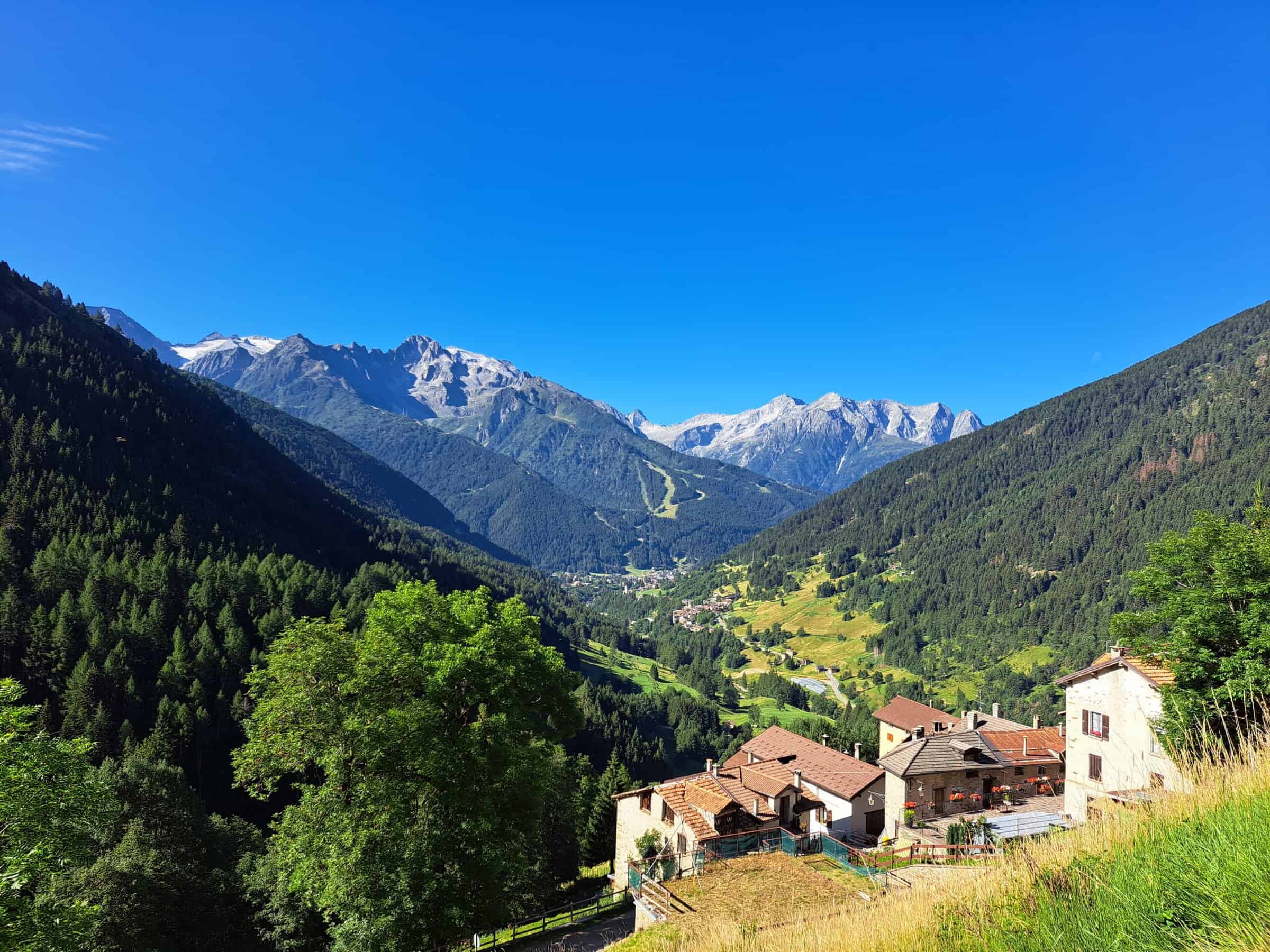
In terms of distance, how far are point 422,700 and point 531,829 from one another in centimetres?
765

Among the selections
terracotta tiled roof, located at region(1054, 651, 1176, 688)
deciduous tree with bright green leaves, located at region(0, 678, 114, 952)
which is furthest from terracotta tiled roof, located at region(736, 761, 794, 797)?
deciduous tree with bright green leaves, located at region(0, 678, 114, 952)

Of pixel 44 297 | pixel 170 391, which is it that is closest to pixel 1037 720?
pixel 170 391

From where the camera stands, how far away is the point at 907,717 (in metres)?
72.2

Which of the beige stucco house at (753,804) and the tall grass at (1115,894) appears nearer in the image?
the tall grass at (1115,894)

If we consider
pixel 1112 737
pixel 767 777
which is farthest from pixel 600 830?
pixel 1112 737

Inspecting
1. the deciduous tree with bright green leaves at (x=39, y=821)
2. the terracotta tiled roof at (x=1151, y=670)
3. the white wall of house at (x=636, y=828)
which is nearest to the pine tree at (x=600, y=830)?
the white wall of house at (x=636, y=828)

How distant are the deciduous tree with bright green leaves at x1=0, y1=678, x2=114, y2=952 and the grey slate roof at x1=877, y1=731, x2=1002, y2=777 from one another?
Result: 4122 cm

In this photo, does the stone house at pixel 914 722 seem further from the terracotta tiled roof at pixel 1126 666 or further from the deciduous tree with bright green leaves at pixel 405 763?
the deciduous tree with bright green leaves at pixel 405 763

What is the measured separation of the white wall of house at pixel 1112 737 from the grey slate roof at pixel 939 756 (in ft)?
18.0

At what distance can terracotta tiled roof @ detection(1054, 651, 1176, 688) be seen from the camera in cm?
3456

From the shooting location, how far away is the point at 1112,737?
36.8 meters

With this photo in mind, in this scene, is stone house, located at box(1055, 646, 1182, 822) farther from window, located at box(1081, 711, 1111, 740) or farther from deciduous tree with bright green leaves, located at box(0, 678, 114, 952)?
deciduous tree with bright green leaves, located at box(0, 678, 114, 952)

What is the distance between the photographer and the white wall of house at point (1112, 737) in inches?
1384

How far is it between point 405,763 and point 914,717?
213ft
